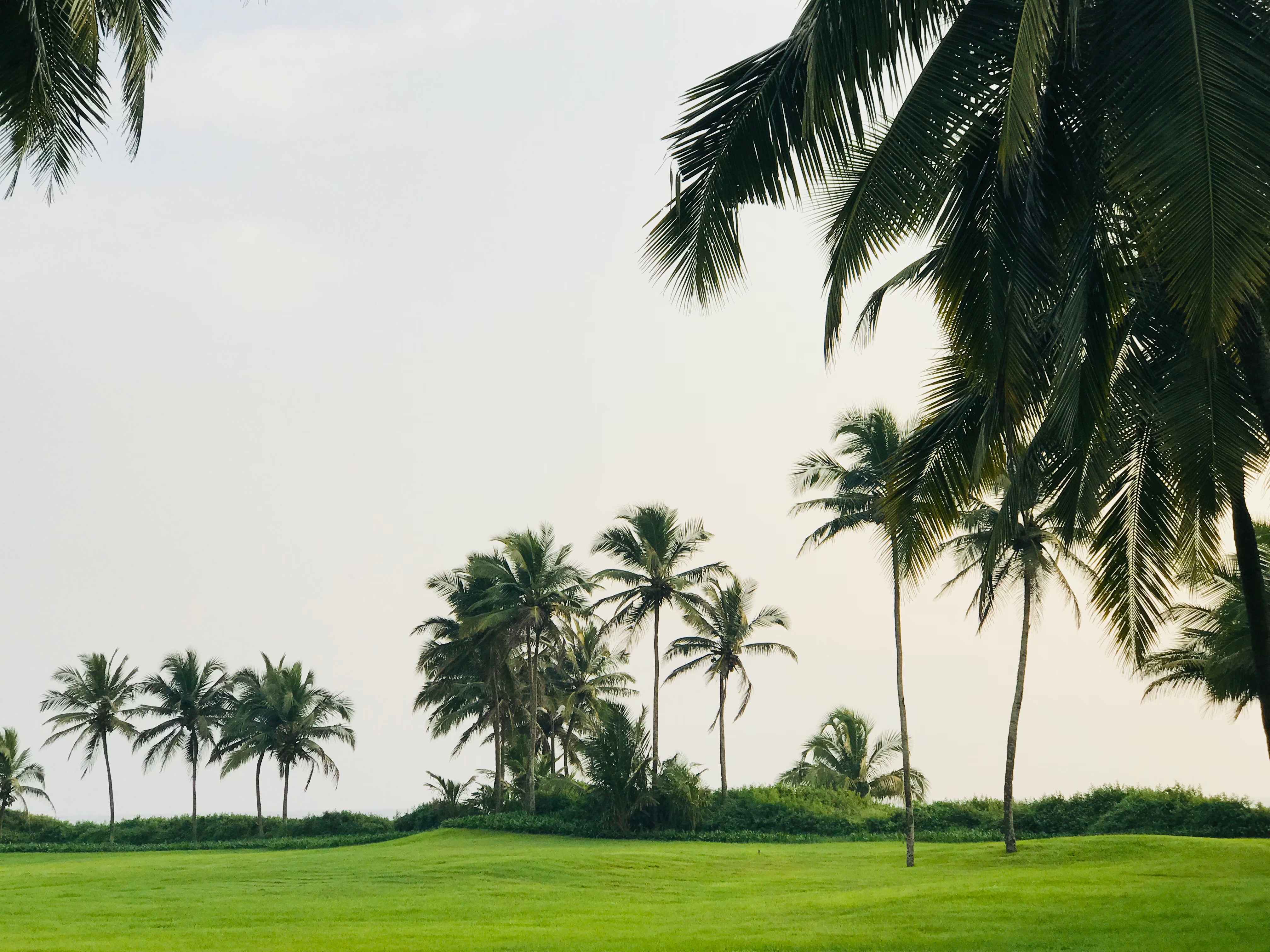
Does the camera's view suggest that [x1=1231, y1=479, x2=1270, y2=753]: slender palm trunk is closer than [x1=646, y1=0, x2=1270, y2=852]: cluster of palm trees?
No

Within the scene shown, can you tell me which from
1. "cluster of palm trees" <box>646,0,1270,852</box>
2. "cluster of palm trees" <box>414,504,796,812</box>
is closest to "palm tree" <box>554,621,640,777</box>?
"cluster of palm trees" <box>414,504,796,812</box>

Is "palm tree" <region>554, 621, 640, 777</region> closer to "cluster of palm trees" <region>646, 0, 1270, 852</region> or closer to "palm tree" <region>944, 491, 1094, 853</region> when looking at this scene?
"palm tree" <region>944, 491, 1094, 853</region>

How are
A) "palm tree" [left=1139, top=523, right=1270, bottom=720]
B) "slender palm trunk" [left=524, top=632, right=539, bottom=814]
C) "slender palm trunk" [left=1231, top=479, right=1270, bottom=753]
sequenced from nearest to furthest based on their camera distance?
"slender palm trunk" [left=1231, top=479, right=1270, bottom=753], "palm tree" [left=1139, top=523, right=1270, bottom=720], "slender palm trunk" [left=524, top=632, right=539, bottom=814]

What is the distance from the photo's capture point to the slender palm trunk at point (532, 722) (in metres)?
40.4

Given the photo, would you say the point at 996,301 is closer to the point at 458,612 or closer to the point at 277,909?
the point at 277,909

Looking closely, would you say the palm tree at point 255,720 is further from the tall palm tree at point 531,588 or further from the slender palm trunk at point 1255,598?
the slender palm trunk at point 1255,598

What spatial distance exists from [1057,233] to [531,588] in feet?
117

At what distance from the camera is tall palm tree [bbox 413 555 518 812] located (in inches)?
1793

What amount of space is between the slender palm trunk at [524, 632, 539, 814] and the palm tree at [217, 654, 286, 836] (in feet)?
46.1

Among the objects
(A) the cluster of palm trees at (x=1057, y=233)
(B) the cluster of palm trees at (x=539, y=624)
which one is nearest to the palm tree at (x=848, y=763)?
(B) the cluster of palm trees at (x=539, y=624)

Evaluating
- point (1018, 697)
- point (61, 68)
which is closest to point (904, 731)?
point (1018, 697)

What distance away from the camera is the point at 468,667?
46906 mm

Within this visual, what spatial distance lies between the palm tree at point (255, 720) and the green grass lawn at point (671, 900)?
20211mm

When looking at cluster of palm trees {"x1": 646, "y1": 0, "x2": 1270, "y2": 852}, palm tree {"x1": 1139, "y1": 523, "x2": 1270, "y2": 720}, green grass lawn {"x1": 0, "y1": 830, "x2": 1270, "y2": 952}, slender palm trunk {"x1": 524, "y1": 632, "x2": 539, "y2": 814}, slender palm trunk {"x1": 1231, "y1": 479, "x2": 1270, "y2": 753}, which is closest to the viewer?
cluster of palm trees {"x1": 646, "y1": 0, "x2": 1270, "y2": 852}
